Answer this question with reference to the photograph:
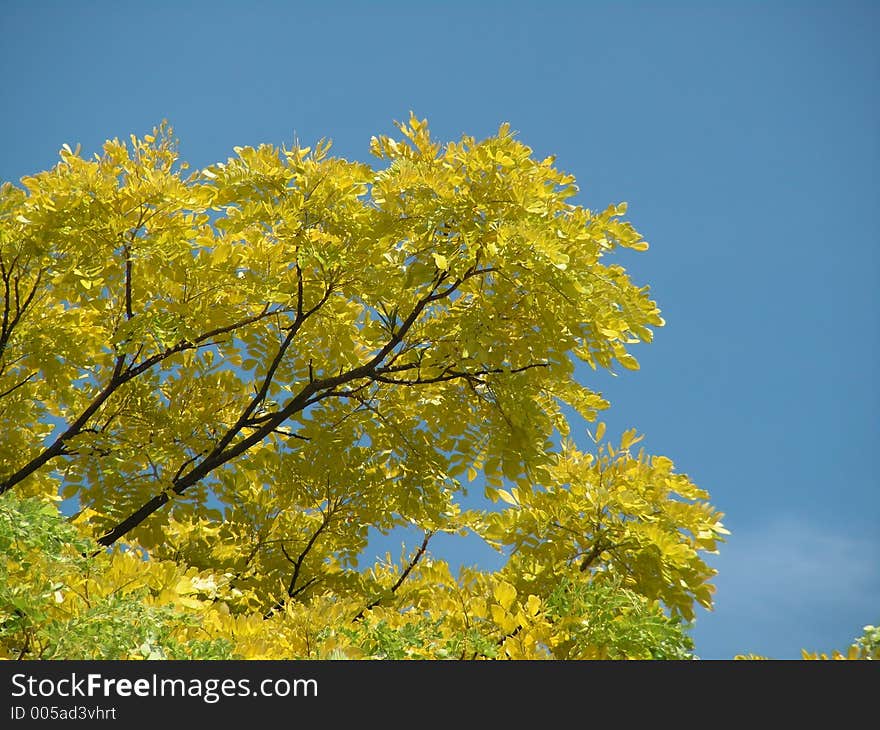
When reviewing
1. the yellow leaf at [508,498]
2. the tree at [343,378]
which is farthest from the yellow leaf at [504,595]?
the yellow leaf at [508,498]

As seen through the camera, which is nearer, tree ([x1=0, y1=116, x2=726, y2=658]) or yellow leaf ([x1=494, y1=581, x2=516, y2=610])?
yellow leaf ([x1=494, y1=581, x2=516, y2=610])

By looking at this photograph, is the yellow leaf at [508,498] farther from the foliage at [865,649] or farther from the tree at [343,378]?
the foliage at [865,649]

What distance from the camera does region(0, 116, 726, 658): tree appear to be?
610cm

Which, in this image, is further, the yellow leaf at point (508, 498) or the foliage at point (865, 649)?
the yellow leaf at point (508, 498)

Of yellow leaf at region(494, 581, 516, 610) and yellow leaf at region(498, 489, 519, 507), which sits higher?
yellow leaf at region(498, 489, 519, 507)

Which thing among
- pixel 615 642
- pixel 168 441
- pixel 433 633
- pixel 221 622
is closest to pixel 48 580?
pixel 221 622

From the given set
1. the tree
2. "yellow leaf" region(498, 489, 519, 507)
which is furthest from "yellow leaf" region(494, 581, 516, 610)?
"yellow leaf" region(498, 489, 519, 507)

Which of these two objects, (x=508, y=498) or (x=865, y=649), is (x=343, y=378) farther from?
(x=865, y=649)

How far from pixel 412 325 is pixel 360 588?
2590 mm

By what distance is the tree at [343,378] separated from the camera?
6.10m

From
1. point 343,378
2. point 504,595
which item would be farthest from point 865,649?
point 343,378

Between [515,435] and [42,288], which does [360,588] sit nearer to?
[515,435]

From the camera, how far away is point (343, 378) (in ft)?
24.4

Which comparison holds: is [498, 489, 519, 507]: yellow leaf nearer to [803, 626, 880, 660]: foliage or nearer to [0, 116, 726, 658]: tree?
[0, 116, 726, 658]: tree
